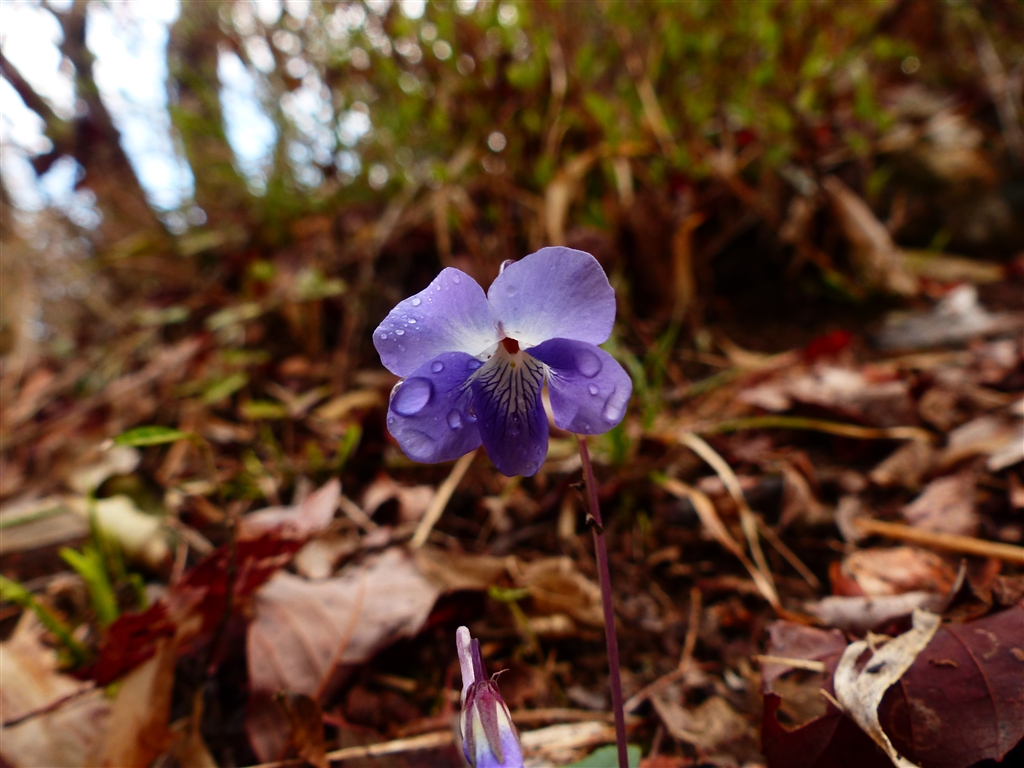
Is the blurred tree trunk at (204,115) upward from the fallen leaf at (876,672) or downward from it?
upward

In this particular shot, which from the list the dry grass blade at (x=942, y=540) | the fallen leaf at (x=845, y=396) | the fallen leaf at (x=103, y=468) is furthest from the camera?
the fallen leaf at (x=103, y=468)

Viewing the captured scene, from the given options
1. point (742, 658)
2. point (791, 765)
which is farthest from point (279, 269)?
point (791, 765)

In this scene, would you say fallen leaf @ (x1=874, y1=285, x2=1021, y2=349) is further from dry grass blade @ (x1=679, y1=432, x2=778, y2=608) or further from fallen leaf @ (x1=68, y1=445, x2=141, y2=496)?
fallen leaf @ (x1=68, y1=445, x2=141, y2=496)

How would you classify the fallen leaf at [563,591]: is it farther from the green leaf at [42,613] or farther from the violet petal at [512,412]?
the green leaf at [42,613]

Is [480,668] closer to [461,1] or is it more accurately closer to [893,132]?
[461,1]

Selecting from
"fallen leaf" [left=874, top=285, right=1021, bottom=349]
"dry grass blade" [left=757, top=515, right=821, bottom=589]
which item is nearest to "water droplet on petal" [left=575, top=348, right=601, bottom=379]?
"dry grass blade" [left=757, top=515, right=821, bottom=589]

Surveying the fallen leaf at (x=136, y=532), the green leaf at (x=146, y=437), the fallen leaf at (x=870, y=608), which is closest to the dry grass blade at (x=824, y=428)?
the fallen leaf at (x=870, y=608)

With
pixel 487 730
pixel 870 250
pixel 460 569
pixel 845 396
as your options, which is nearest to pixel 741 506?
pixel 845 396

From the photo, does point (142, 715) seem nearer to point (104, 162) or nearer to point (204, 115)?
point (104, 162)
